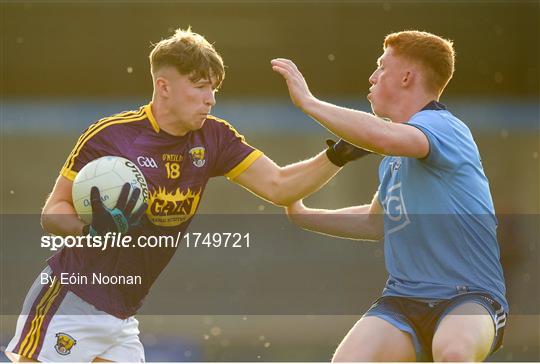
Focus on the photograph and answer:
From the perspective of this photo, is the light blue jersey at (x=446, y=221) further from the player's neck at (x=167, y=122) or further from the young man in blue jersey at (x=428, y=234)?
the player's neck at (x=167, y=122)

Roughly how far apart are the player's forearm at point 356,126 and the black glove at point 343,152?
2.29ft

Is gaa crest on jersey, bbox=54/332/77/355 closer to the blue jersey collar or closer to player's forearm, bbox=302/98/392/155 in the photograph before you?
player's forearm, bbox=302/98/392/155

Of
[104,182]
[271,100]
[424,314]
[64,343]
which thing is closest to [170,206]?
[104,182]

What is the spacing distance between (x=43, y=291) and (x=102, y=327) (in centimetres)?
37

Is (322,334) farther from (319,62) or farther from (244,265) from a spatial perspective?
(319,62)

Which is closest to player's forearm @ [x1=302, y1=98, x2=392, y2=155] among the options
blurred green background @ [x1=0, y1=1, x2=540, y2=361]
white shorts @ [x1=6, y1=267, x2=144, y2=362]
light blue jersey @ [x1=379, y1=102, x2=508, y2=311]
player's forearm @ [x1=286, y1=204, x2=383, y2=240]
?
light blue jersey @ [x1=379, y1=102, x2=508, y2=311]

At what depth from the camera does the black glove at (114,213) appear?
5141 millimetres

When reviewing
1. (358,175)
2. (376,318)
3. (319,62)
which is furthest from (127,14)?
(376,318)

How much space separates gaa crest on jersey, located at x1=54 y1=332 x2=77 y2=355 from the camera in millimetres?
5117

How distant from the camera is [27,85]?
1275 cm

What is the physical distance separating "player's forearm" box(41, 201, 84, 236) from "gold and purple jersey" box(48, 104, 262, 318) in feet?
0.55

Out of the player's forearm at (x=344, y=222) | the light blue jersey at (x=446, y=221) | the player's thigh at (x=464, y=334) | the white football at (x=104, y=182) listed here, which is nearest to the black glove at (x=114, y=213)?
the white football at (x=104, y=182)

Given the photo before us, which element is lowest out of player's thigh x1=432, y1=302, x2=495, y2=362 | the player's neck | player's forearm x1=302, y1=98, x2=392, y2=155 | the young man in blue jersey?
player's thigh x1=432, y1=302, x2=495, y2=362

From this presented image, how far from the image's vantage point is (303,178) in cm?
554
